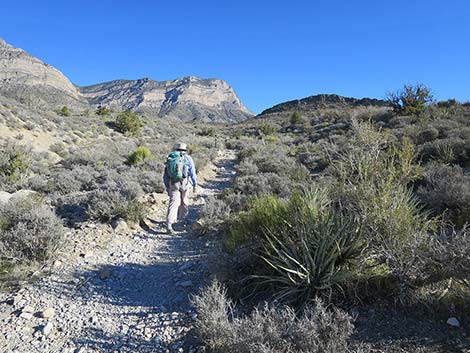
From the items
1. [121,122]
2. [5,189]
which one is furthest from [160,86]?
[5,189]

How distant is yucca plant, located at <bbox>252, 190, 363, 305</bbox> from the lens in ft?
10.8

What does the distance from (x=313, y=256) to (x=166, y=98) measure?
593ft

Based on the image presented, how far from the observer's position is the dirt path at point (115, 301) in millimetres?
3193

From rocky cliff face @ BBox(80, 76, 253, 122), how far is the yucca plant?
138 m

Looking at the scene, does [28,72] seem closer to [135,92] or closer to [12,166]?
[135,92]

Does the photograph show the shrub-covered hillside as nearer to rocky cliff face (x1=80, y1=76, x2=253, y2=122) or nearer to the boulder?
the boulder

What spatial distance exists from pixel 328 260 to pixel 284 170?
24.8 ft

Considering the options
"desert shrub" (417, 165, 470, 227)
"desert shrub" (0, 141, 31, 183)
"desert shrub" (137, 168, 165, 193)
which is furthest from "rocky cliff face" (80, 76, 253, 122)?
"desert shrub" (417, 165, 470, 227)

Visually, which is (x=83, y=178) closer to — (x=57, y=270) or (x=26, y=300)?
(x=57, y=270)

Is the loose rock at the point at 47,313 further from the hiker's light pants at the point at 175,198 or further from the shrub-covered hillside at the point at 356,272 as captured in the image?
the hiker's light pants at the point at 175,198

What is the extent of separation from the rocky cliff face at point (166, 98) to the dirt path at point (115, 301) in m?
136

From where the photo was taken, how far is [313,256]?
3.60 metres

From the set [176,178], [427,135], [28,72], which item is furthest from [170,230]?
[28,72]

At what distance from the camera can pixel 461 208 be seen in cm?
513
